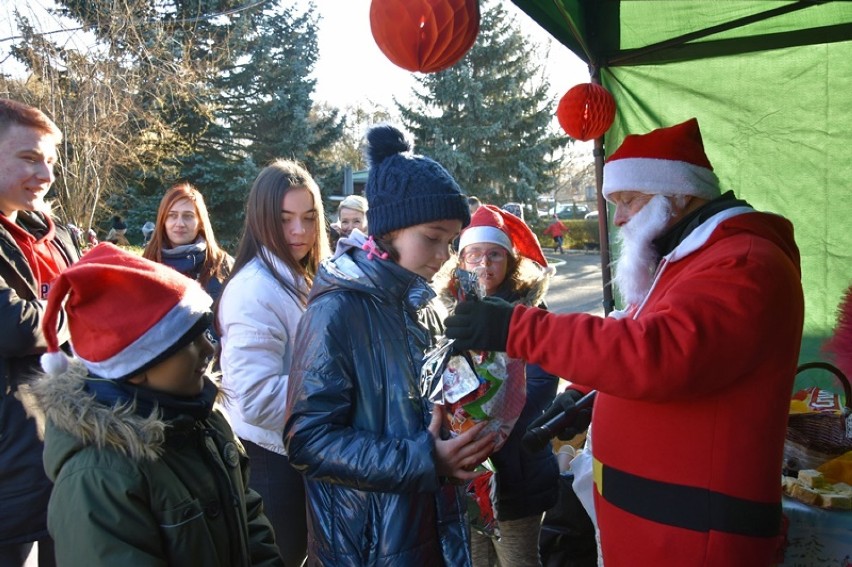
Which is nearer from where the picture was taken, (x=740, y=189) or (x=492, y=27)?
(x=740, y=189)

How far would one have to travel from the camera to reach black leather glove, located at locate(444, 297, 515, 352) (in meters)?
1.65

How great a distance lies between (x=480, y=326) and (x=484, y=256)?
159cm

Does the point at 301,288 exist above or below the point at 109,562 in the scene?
above

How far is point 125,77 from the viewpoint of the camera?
13922mm

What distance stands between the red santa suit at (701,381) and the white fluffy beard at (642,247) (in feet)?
0.53

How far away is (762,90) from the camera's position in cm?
412

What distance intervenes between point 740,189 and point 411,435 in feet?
11.5

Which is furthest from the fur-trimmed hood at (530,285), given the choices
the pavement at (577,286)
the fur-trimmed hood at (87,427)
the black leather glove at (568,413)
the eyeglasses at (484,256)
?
the pavement at (577,286)

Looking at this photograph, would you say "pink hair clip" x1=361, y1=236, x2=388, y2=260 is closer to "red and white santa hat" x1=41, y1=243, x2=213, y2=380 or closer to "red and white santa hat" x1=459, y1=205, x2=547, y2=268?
"red and white santa hat" x1=41, y1=243, x2=213, y2=380

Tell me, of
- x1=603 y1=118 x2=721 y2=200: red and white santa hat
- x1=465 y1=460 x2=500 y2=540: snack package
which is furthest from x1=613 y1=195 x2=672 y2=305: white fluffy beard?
x1=465 y1=460 x2=500 y2=540: snack package

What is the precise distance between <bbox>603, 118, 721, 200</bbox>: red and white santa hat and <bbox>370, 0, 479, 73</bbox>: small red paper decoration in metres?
0.94

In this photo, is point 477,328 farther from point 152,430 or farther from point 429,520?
point 152,430

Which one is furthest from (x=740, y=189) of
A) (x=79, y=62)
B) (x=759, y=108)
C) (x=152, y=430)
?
(x=79, y=62)

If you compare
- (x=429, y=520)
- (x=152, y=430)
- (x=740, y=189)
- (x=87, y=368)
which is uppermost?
(x=740, y=189)
